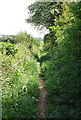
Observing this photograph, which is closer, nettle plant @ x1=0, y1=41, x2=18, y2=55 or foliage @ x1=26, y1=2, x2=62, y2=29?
nettle plant @ x1=0, y1=41, x2=18, y2=55

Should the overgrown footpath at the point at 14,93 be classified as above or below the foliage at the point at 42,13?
below

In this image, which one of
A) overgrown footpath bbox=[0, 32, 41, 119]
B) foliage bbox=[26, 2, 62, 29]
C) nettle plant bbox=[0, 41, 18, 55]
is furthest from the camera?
foliage bbox=[26, 2, 62, 29]

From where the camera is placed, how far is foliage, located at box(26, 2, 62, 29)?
25.6 ft

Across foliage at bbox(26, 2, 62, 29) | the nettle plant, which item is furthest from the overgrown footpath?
foliage at bbox(26, 2, 62, 29)

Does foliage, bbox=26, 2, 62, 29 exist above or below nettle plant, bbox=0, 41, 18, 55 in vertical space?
above

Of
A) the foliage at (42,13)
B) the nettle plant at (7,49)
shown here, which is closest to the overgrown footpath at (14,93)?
the nettle plant at (7,49)

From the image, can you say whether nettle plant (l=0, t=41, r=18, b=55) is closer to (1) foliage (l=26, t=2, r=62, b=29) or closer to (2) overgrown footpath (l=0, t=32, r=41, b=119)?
(2) overgrown footpath (l=0, t=32, r=41, b=119)

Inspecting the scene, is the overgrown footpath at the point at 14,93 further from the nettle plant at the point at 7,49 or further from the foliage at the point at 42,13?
the foliage at the point at 42,13

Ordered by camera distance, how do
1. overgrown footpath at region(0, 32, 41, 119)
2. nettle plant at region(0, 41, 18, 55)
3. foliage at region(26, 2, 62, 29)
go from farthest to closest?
foliage at region(26, 2, 62, 29) → nettle plant at region(0, 41, 18, 55) → overgrown footpath at region(0, 32, 41, 119)

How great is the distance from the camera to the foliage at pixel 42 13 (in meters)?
7.81

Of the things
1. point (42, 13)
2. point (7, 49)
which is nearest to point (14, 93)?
point (7, 49)

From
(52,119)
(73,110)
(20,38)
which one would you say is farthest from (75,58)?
(20,38)

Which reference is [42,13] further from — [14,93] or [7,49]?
[14,93]

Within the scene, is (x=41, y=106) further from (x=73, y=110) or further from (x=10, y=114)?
(x=73, y=110)
